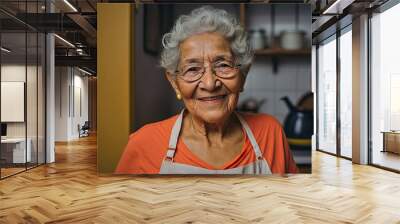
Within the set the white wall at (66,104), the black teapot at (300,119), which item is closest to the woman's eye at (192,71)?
the black teapot at (300,119)

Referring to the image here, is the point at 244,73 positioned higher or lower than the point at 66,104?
higher

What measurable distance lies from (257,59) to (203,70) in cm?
89

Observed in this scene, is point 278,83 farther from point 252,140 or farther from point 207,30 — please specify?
point 207,30

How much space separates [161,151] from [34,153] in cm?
301

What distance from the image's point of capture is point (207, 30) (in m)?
6.10

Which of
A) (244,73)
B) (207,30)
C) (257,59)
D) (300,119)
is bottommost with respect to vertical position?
(300,119)

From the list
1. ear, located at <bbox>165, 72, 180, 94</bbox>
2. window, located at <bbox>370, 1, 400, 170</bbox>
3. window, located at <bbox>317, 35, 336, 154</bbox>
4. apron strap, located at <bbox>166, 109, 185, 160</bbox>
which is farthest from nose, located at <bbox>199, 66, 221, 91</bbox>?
window, located at <bbox>317, 35, 336, 154</bbox>

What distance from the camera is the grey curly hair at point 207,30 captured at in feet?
20.1

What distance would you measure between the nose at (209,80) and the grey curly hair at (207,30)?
1.49 feet

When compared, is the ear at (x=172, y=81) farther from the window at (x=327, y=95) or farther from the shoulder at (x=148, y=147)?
the window at (x=327, y=95)

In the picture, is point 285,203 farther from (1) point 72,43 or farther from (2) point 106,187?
(1) point 72,43

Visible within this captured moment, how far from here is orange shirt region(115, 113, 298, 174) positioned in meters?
6.17

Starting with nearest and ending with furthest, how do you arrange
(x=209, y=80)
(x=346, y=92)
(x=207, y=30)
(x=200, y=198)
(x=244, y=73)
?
(x=200, y=198) → (x=209, y=80) → (x=207, y=30) → (x=244, y=73) → (x=346, y=92)

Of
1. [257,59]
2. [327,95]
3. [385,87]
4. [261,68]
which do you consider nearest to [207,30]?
[257,59]
